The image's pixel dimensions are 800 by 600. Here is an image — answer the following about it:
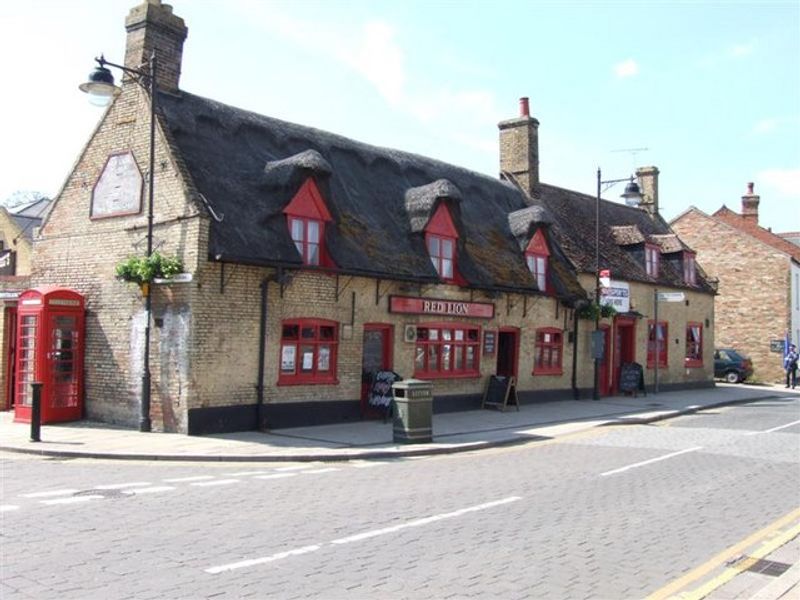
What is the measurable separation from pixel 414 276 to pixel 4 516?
1195cm

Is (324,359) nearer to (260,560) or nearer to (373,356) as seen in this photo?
(373,356)

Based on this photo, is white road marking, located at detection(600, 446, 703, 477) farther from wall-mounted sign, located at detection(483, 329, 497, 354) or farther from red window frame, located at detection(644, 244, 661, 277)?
red window frame, located at detection(644, 244, 661, 277)

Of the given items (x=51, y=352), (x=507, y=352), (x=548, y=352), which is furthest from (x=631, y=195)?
(x=51, y=352)

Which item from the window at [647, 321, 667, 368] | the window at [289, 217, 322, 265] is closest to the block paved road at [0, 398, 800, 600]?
the window at [289, 217, 322, 265]

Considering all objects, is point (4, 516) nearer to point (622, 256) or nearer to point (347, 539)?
point (347, 539)

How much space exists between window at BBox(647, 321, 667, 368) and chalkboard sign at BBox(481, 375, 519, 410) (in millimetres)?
9712

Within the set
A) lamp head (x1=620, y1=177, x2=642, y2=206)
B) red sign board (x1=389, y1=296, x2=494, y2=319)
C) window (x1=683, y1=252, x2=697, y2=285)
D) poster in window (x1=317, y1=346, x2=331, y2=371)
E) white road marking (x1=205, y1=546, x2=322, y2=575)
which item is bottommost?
white road marking (x1=205, y1=546, x2=322, y2=575)

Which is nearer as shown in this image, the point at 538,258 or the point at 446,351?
the point at 446,351

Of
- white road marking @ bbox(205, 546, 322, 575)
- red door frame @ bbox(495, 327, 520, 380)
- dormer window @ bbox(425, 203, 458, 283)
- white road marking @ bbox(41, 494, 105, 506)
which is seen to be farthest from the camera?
red door frame @ bbox(495, 327, 520, 380)

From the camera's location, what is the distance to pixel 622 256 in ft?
97.5

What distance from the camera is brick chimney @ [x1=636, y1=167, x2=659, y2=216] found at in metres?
37.1

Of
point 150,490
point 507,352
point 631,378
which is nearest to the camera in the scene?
point 150,490

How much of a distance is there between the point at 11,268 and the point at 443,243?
20602 millimetres

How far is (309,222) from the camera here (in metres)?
17.0
